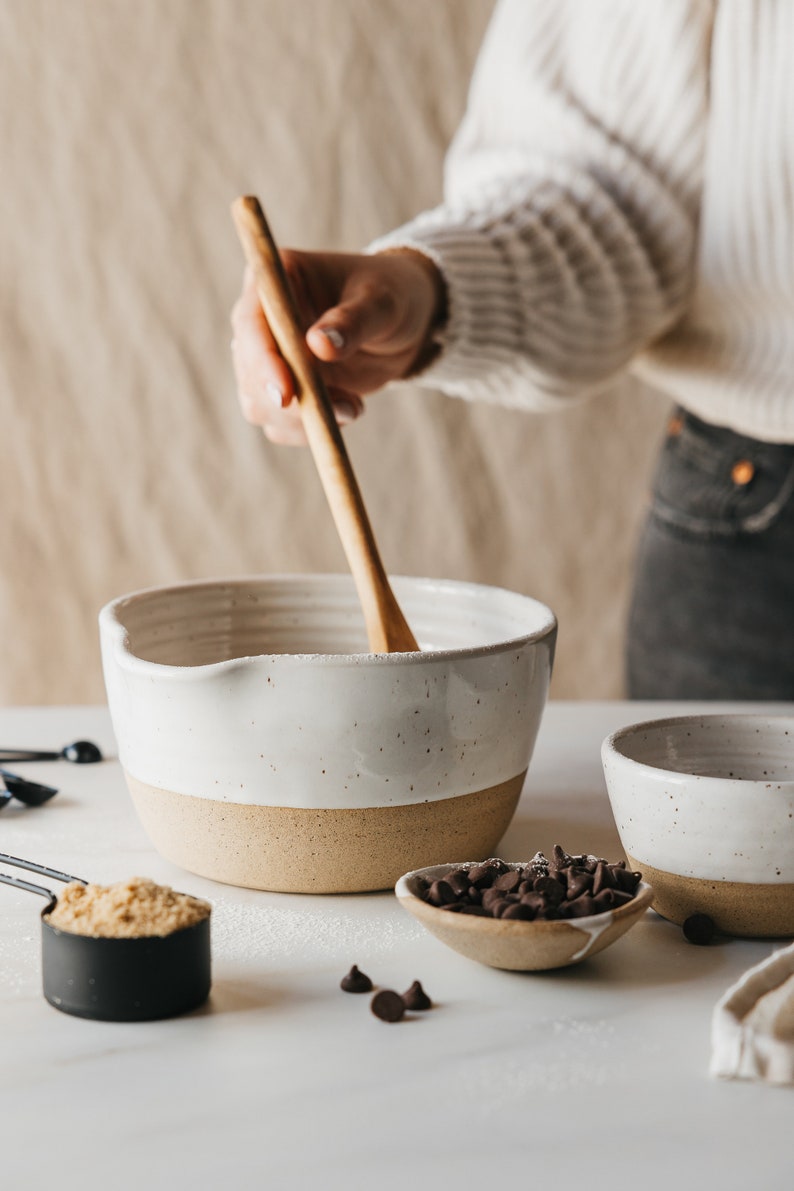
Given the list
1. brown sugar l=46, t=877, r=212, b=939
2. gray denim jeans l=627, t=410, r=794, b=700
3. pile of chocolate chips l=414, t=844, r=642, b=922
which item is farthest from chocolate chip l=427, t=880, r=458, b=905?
gray denim jeans l=627, t=410, r=794, b=700

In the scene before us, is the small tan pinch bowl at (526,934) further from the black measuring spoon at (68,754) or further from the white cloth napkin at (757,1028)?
the black measuring spoon at (68,754)

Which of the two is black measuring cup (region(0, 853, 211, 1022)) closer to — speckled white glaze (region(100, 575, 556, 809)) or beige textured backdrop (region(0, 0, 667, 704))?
speckled white glaze (region(100, 575, 556, 809))

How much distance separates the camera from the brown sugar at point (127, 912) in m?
0.58

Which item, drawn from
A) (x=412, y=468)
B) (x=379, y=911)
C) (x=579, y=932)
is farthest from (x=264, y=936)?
(x=412, y=468)

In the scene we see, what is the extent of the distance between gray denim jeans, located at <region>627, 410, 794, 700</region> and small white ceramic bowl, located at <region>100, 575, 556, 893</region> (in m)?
0.66

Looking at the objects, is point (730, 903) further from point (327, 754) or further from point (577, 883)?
point (327, 754)

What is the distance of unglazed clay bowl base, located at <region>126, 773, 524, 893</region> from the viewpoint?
71cm

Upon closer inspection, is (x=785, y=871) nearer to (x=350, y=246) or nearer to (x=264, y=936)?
(x=264, y=936)

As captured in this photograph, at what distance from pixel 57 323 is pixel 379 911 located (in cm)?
155

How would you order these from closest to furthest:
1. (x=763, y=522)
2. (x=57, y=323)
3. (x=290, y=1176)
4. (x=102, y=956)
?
(x=290, y=1176)
(x=102, y=956)
(x=763, y=522)
(x=57, y=323)

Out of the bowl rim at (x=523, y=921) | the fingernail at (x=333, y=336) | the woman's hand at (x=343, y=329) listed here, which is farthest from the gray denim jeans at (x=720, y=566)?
the bowl rim at (x=523, y=921)

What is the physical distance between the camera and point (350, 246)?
2.11 metres

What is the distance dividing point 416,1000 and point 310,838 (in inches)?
5.3

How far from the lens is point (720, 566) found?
4.63ft
